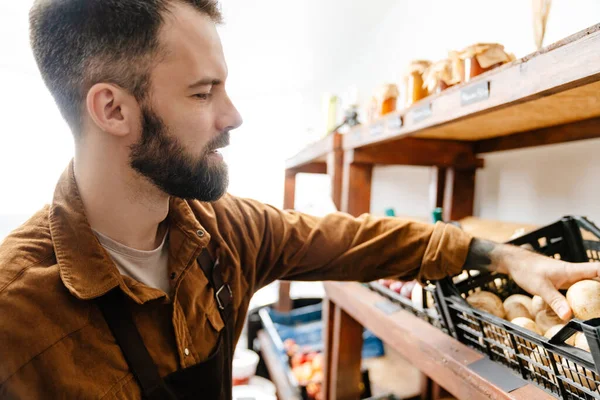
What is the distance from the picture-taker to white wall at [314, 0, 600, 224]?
1149 mm

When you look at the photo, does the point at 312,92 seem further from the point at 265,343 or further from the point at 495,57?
the point at 495,57

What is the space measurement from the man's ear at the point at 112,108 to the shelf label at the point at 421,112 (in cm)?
66

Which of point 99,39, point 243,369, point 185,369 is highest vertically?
point 99,39

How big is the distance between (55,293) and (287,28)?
246 cm

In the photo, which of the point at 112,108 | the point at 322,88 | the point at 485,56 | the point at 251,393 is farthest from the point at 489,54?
the point at 322,88

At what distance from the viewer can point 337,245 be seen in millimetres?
1107

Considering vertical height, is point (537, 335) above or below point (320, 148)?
below

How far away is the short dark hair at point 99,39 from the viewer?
2.66ft

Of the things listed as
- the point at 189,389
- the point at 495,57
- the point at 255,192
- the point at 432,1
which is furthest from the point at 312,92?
the point at 189,389

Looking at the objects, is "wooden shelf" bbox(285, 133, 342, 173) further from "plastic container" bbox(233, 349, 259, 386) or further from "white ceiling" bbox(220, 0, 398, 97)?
"plastic container" bbox(233, 349, 259, 386)

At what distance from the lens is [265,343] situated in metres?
2.48

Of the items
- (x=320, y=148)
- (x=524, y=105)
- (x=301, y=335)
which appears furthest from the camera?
(x=301, y=335)

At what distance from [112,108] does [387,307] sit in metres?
0.88

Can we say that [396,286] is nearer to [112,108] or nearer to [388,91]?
[388,91]
